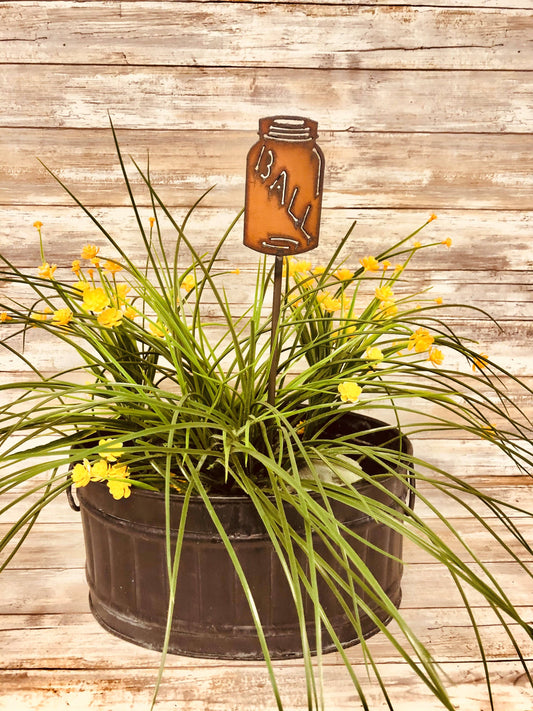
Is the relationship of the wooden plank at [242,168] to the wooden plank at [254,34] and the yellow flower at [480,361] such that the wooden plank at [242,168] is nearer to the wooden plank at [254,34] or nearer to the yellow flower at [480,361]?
the wooden plank at [254,34]

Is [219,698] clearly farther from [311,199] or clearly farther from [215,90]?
[215,90]

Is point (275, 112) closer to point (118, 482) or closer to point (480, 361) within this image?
point (480, 361)

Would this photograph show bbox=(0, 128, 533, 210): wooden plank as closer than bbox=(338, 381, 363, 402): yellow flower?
No

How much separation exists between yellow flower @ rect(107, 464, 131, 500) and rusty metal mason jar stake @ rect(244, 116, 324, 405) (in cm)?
31

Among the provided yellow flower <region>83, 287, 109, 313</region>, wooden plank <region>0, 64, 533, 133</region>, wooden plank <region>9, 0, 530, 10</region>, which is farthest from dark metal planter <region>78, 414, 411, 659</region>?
wooden plank <region>9, 0, 530, 10</region>

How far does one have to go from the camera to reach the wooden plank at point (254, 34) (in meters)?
1.37

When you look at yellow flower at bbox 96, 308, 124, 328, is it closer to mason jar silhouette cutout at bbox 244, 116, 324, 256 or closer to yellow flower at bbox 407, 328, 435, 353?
mason jar silhouette cutout at bbox 244, 116, 324, 256

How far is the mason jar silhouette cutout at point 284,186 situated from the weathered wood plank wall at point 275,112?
1.79 ft

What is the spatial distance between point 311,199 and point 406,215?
632 millimetres

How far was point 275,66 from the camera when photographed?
1.40 meters

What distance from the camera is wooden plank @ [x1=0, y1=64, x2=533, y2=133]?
1.40 metres

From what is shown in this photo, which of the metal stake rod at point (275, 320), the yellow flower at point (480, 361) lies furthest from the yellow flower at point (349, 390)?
the yellow flower at point (480, 361)

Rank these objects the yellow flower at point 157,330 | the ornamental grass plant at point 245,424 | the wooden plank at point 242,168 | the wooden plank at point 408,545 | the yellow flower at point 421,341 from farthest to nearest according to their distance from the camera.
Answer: the wooden plank at point 242,168
the wooden plank at point 408,545
the yellow flower at point 157,330
the yellow flower at point 421,341
the ornamental grass plant at point 245,424

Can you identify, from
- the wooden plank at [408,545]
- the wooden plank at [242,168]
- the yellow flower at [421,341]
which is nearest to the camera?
the yellow flower at [421,341]
